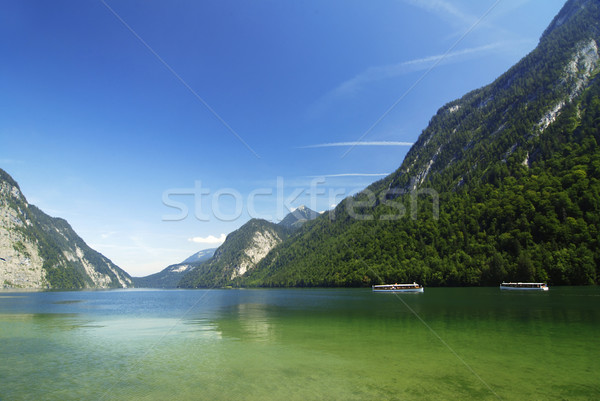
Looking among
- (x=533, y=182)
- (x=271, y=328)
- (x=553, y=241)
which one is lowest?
(x=271, y=328)

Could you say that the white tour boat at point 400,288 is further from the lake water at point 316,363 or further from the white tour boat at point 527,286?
the lake water at point 316,363

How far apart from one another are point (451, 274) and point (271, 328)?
112579 mm

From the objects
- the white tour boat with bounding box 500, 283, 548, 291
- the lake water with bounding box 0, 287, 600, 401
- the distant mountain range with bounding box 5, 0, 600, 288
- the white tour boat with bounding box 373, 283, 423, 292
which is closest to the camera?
the lake water with bounding box 0, 287, 600, 401

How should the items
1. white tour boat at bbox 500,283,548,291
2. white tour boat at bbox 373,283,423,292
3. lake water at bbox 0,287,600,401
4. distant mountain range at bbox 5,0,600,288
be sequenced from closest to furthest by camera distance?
lake water at bbox 0,287,600,401 → white tour boat at bbox 500,283,548,291 → distant mountain range at bbox 5,0,600,288 → white tour boat at bbox 373,283,423,292

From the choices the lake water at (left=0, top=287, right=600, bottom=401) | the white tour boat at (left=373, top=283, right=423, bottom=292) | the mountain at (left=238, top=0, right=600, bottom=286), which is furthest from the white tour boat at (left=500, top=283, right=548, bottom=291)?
the lake water at (left=0, top=287, right=600, bottom=401)

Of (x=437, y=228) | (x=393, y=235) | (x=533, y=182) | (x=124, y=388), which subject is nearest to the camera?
(x=124, y=388)

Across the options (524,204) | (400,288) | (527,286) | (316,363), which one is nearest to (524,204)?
(524,204)

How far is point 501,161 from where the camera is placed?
6590 inches

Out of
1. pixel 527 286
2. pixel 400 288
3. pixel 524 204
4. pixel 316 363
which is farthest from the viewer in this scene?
pixel 400 288

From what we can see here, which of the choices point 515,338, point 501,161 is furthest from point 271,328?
point 501,161

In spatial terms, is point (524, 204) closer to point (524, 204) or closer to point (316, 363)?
point (524, 204)

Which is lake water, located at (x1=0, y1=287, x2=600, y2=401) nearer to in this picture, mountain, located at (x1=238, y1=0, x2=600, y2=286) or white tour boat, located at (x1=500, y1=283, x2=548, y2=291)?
white tour boat, located at (x1=500, y1=283, x2=548, y2=291)

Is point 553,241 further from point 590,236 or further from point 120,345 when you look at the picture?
point 120,345

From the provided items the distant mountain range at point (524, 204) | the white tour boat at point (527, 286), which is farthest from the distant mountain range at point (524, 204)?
the white tour boat at point (527, 286)
